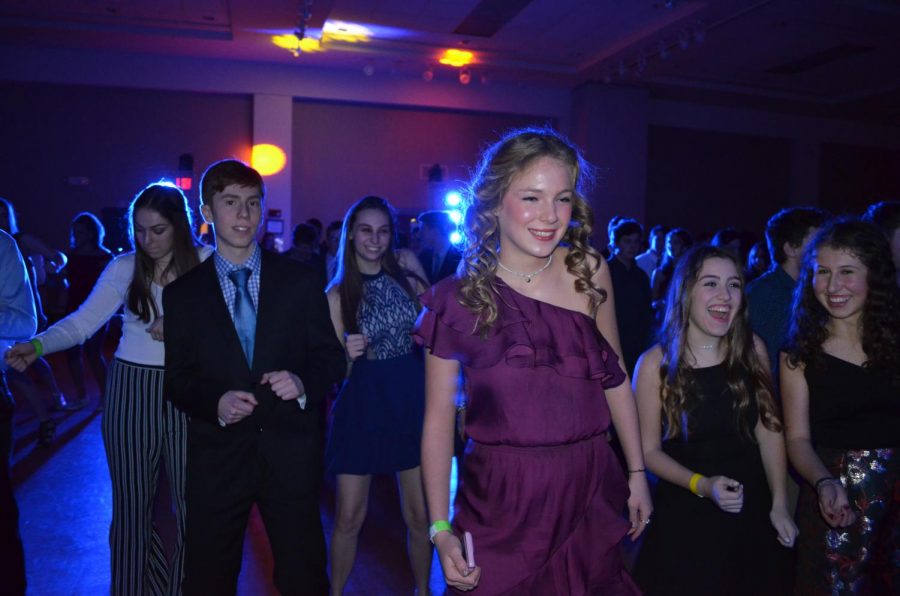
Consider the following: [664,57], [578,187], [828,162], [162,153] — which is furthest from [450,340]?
[828,162]

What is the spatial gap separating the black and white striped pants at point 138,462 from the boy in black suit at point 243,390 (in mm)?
311

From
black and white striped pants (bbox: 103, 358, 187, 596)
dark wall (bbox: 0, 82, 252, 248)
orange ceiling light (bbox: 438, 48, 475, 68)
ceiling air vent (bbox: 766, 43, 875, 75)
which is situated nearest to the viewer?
black and white striped pants (bbox: 103, 358, 187, 596)

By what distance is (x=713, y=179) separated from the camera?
13.4 meters

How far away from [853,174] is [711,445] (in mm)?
14415

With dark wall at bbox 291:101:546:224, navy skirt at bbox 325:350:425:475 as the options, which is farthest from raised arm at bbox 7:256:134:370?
dark wall at bbox 291:101:546:224

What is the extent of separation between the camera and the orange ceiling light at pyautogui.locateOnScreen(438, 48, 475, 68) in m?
9.95

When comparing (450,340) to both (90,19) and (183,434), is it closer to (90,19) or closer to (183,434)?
(183,434)

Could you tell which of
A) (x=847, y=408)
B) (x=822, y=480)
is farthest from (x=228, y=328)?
(x=847, y=408)

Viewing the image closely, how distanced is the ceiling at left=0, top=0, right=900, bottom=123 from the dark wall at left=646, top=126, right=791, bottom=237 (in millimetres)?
1535

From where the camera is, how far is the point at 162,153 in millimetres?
11117

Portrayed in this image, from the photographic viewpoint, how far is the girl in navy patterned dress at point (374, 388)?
2773 millimetres

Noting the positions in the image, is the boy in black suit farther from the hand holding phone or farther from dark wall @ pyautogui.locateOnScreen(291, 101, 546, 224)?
dark wall @ pyautogui.locateOnScreen(291, 101, 546, 224)

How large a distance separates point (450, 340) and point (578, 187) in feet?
1.85

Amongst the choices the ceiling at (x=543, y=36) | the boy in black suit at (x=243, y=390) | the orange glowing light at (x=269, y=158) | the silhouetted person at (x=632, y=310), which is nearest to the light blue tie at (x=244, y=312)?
the boy in black suit at (x=243, y=390)
